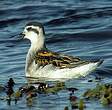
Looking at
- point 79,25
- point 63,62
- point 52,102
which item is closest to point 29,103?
point 52,102

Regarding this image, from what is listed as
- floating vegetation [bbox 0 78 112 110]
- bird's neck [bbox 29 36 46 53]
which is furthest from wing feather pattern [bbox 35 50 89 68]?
floating vegetation [bbox 0 78 112 110]

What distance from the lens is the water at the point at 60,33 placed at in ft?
62.0

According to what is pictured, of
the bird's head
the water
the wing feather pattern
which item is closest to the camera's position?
the water

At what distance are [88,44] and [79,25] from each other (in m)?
4.15

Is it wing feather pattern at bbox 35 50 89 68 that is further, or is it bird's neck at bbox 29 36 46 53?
bird's neck at bbox 29 36 46 53

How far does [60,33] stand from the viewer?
93.8 ft

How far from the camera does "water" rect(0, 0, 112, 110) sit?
18902 millimetres

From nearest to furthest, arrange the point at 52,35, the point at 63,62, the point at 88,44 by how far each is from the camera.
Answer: the point at 63,62
the point at 88,44
the point at 52,35

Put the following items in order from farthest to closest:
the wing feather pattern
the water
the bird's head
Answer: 1. the bird's head
2. the wing feather pattern
3. the water

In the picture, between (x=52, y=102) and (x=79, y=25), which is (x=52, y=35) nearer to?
(x=79, y=25)

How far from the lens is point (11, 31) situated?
96.2 ft

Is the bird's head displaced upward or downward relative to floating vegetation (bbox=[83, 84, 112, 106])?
upward

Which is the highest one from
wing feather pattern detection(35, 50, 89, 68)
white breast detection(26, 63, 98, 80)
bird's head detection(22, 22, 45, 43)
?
bird's head detection(22, 22, 45, 43)

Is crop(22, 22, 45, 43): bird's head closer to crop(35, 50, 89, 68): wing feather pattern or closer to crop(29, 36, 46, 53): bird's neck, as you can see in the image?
crop(29, 36, 46, 53): bird's neck
